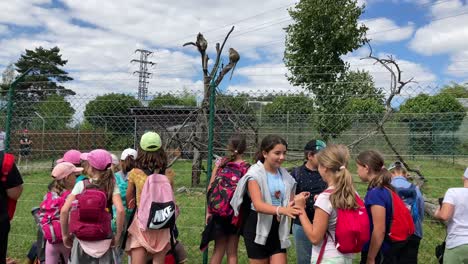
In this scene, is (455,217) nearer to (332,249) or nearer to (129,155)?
(332,249)

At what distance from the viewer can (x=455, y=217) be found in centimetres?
347

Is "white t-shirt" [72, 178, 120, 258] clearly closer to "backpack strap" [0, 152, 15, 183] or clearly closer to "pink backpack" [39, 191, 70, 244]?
"pink backpack" [39, 191, 70, 244]

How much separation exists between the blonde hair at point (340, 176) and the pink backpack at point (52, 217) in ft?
7.65

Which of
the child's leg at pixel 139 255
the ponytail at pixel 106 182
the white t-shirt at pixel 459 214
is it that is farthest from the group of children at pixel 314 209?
the ponytail at pixel 106 182

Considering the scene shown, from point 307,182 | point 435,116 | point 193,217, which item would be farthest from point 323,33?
point 307,182

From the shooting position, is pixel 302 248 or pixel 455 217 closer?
pixel 455 217

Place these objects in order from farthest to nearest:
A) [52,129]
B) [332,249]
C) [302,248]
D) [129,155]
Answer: [52,129], [129,155], [302,248], [332,249]

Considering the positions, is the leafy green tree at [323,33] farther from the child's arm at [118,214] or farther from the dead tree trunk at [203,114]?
the child's arm at [118,214]

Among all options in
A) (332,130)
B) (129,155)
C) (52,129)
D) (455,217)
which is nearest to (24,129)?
(52,129)

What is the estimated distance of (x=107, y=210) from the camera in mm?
3479

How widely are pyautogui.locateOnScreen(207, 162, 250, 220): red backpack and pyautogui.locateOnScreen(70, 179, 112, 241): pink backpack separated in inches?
40.5

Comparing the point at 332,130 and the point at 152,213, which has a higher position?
the point at 332,130

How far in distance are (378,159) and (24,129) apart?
258 inches

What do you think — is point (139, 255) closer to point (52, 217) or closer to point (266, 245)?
point (52, 217)
